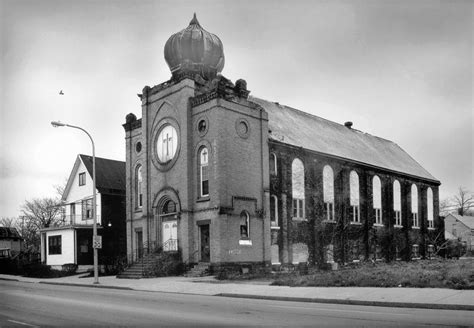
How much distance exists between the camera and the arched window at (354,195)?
43.2m

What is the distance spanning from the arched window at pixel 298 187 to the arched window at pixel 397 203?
45.6 ft

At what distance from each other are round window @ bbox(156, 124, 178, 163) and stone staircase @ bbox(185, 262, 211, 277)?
285 inches

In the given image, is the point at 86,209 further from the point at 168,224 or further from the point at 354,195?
the point at 354,195

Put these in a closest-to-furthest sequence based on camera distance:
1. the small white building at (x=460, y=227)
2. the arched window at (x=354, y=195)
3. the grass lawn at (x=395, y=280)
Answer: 1. the grass lawn at (x=395, y=280)
2. the arched window at (x=354, y=195)
3. the small white building at (x=460, y=227)

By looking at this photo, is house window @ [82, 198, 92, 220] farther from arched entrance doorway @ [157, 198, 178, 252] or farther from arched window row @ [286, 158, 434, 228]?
arched window row @ [286, 158, 434, 228]

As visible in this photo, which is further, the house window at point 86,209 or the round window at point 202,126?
the house window at point 86,209

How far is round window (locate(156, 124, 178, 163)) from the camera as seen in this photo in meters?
35.0

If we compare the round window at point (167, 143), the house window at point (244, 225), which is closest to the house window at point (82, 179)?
the round window at point (167, 143)

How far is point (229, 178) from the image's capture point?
32.4m

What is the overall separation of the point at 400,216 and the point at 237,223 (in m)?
22.3

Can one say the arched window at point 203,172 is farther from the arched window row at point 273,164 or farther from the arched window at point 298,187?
the arched window at point 298,187

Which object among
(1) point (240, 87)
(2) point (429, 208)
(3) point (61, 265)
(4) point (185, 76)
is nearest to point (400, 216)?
(2) point (429, 208)

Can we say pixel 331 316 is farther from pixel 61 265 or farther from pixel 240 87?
pixel 61 265

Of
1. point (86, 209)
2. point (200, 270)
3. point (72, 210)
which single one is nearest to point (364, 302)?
point (200, 270)
